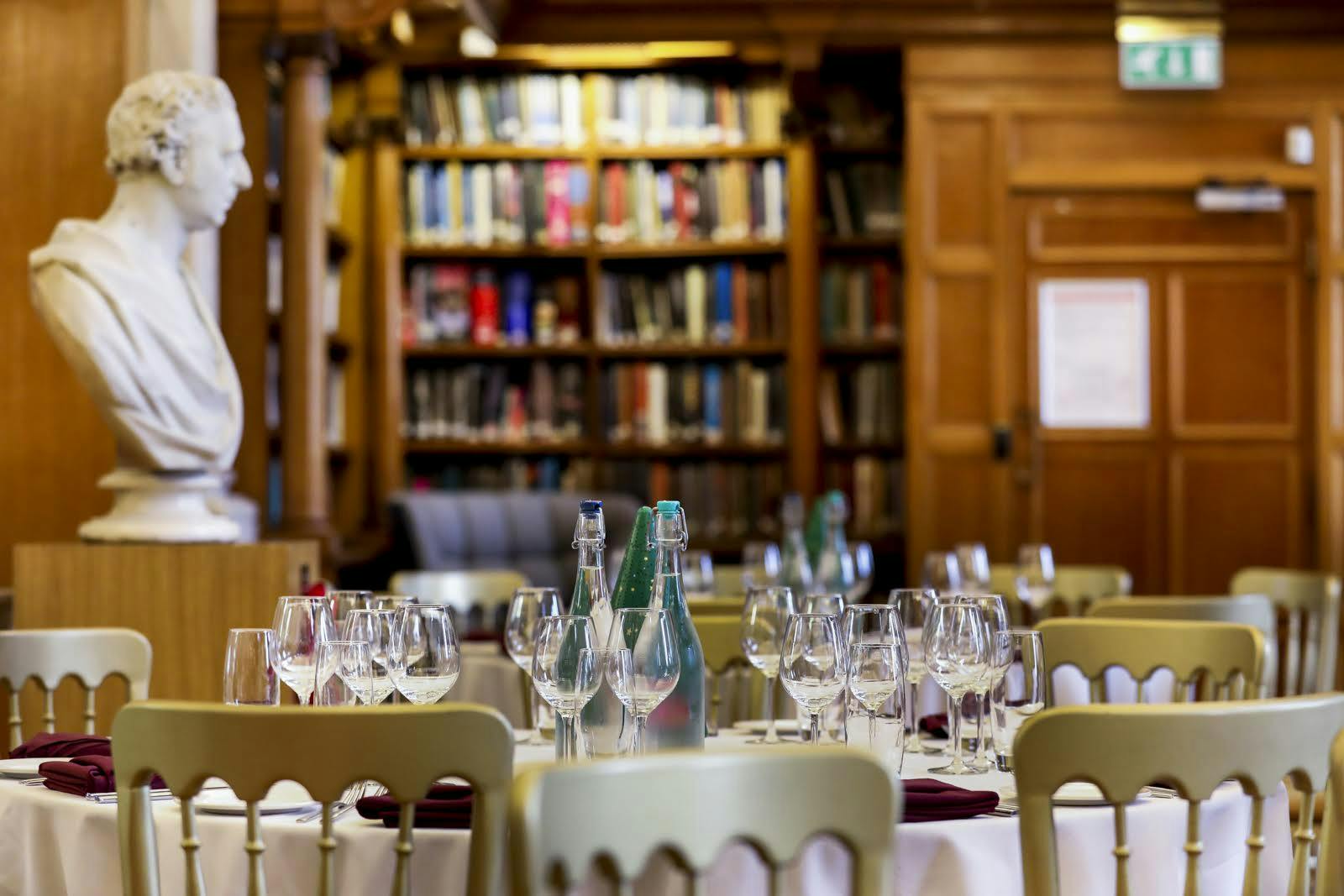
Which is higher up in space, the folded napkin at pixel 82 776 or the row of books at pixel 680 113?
the row of books at pixel 680 113

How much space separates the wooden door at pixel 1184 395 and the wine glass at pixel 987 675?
13.5ft

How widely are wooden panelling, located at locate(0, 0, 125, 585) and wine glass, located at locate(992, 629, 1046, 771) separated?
113 inches

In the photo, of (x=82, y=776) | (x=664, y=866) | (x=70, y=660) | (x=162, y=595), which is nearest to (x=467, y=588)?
(x=162, y=595)

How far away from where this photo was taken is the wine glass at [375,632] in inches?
76.3

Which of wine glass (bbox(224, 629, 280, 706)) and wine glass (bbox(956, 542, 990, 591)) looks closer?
wine glass (bbox(224, 629, 280, 706))

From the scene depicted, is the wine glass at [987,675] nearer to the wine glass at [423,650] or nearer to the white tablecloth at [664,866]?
the white tablecloth at [664,866]

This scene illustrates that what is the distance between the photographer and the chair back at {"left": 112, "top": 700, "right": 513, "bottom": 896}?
1481 millimetres

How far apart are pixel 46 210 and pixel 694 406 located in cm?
258

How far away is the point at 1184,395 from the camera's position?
6.12 meters

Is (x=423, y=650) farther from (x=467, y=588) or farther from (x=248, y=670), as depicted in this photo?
(x=467, y=588)

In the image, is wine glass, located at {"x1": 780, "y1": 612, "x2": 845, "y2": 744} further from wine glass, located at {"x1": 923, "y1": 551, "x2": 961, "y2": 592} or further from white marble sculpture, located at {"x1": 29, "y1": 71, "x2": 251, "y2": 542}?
white marble sculpture, located at {"x1": 29, "y1": 71, "x2": 251, "y2": 542}

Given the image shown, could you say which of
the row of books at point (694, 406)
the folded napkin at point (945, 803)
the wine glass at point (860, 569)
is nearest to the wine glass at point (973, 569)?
the wine glass at point (860, 569)

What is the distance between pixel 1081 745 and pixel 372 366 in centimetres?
490

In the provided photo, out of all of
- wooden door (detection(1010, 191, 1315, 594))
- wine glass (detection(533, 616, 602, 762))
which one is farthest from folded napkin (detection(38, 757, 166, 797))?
wooden door (detection(1010, 191, 1315, 594))
